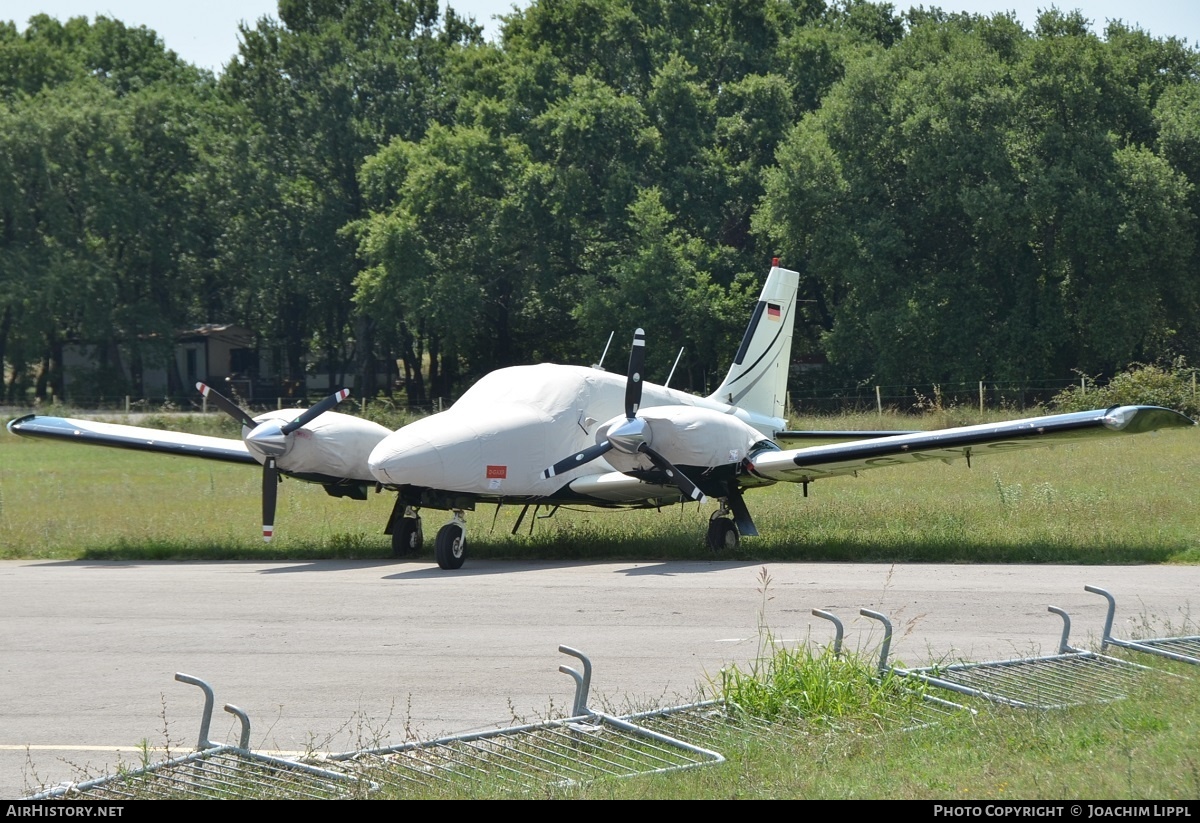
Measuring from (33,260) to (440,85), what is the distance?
21.6 meters

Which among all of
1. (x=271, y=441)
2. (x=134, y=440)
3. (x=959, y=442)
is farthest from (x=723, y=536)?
(x=134, y=440)

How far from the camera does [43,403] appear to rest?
202 feet

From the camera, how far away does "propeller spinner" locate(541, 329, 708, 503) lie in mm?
16922

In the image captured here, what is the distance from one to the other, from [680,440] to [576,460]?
139 centimetres

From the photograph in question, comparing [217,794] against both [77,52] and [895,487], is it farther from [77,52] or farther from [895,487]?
[77,52]

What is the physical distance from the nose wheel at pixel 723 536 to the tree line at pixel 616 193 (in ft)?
98.5

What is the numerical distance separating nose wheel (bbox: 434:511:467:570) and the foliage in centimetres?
2458

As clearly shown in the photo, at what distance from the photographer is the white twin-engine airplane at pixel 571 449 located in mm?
16266

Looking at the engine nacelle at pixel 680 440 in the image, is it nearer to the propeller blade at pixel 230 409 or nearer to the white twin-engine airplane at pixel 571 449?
the white twin-engine airplane at pixel 571 449

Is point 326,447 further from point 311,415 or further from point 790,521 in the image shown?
point 790,521

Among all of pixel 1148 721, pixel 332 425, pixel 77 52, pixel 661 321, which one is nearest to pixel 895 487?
pixel 332 425

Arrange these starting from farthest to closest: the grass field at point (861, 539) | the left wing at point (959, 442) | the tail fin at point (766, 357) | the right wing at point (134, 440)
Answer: the tail fin at point (766, 357), the right wing at point (134, 440), the left wing at point (959, 442), the grass field at point (861, 539)

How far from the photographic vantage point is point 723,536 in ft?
58.6

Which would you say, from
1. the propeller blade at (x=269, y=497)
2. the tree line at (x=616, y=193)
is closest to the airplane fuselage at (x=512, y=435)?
the propeller blade at (x=269, y=497)
